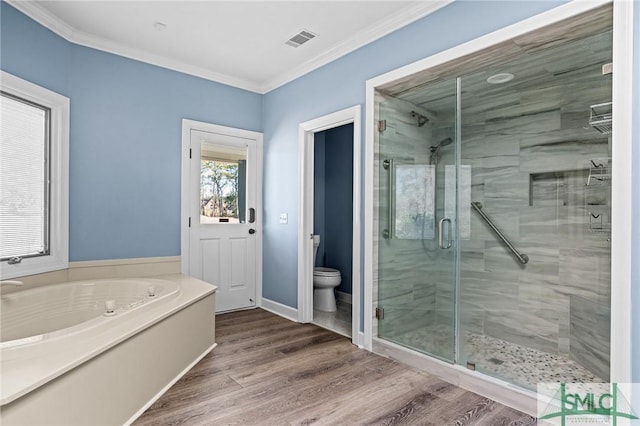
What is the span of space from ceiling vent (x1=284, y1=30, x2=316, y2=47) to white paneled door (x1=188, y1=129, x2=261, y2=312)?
1261mm

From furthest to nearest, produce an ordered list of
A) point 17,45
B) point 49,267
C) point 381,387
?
point 49,267, point 17,45, point 381,387

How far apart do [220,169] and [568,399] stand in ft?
11.6

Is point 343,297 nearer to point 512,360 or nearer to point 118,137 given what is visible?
point 512,360

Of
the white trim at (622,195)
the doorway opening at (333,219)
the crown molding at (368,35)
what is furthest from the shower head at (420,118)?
the doorway opening at (333,219)

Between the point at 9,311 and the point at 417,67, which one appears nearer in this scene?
the point at 9,311

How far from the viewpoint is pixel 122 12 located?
2.85 m

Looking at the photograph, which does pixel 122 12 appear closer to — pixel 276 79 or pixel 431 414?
pixel 276 79

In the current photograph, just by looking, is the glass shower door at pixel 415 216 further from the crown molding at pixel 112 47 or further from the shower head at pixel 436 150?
the crown molding at pixel 112 47

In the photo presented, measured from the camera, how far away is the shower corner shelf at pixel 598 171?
2385mm

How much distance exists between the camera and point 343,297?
4.74 m

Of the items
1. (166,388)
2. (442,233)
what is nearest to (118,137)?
(166,388)

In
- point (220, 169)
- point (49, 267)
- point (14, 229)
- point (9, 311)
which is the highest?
point (220, 169)

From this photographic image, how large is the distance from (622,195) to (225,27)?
2909mm

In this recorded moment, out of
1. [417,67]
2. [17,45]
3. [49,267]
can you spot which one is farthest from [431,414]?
[17,45]
